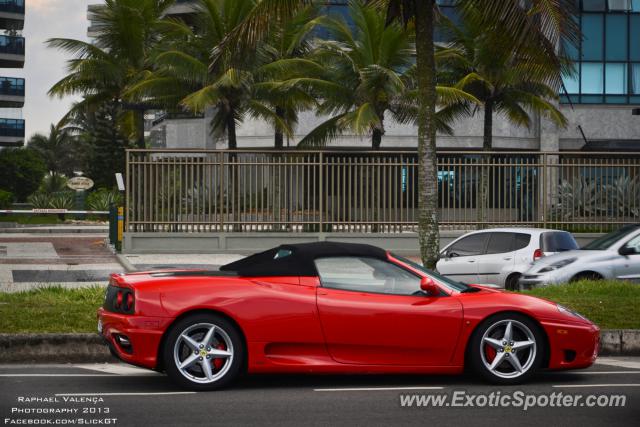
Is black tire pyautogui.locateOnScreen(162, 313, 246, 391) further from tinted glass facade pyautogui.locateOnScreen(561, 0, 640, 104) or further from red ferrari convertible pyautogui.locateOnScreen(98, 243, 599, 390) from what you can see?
tinted glass facade pyautogui.locateOnScreen(561, 0, 640, 104)

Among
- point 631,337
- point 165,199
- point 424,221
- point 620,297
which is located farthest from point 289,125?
point 631,337

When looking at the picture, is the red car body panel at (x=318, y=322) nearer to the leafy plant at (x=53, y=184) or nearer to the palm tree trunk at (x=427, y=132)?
the palm tree trunk at (x=427, y=132)

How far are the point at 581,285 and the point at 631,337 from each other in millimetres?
3606

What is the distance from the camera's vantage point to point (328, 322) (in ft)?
29.0

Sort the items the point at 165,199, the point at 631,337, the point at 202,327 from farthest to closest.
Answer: the point at 165,199
the point at 631,337
the point at 202,327

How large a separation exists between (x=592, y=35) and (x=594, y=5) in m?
1.33

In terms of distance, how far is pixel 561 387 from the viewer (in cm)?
909

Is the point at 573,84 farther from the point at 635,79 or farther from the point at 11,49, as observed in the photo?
the point at 11,49

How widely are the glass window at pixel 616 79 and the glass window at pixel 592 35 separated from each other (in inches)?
30.2

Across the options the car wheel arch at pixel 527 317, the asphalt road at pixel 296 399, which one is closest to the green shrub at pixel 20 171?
the asphalt road at pixel 296 399

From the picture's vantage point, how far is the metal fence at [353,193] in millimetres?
28297

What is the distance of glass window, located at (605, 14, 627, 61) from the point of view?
48.9 metres

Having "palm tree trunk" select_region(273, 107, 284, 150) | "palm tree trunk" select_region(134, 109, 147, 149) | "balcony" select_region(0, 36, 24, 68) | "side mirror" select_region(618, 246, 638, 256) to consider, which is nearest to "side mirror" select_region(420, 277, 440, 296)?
"side mirror" select_region(618, 246, 638, 256)

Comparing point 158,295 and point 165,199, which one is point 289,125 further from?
point 158,295
